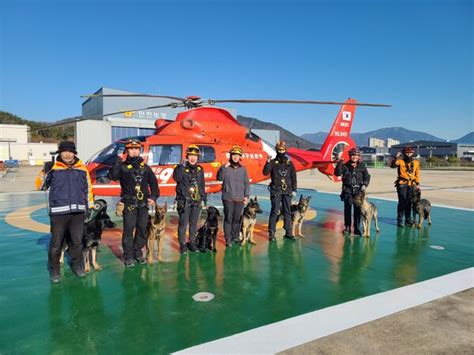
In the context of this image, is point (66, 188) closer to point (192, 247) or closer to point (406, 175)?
point (192, 247)

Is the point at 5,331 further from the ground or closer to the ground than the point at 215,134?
closer to the ground

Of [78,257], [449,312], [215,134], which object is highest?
[215,134]

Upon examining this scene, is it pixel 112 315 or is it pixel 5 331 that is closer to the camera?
pixel 5 331

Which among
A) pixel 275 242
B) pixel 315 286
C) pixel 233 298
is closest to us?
pixel 233 298

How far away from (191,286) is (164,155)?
14.9ft

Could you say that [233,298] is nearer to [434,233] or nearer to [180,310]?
[180,310]

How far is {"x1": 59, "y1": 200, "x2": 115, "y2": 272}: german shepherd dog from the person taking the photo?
4637mm

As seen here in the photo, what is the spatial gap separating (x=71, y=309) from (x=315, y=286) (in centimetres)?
297

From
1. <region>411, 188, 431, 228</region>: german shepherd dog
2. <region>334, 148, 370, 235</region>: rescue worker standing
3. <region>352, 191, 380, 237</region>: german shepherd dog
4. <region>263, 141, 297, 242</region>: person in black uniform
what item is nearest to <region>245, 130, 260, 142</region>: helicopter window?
<region>263, 141, 297, 242</region>: person in black uniform

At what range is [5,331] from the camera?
3139 millimetres

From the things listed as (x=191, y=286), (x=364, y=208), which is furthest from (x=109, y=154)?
(x=364, y=208)

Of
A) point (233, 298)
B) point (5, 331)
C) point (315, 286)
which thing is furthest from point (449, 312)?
point (5, 331)

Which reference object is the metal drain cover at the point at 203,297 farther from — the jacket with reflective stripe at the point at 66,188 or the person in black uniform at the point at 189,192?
the jacket with reflective stripe at the point at 66,188

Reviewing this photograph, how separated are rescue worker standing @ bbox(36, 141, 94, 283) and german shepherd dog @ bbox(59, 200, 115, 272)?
0.65 ft
